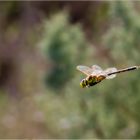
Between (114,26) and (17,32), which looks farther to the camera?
(17,32)

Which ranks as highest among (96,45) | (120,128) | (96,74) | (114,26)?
(96,45)

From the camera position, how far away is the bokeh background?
2553 millimetres

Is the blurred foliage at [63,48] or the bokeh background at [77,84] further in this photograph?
the blurred foliage at [63,48]

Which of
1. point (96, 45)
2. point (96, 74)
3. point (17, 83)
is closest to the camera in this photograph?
point (96, 74)

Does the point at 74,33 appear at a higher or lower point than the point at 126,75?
higher

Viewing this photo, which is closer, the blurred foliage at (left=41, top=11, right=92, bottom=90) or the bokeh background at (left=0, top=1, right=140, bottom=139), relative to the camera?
the bokeh background at (left=0, top=1, right=140, bottom=139)

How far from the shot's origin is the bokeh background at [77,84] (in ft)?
8.38

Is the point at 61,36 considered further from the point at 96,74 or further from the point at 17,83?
the point at 96,74

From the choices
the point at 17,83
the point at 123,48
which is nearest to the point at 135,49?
the point at 123,48

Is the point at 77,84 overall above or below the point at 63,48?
below

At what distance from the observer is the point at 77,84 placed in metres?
2.80

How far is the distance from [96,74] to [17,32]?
12.4 ft

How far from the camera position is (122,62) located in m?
2.67

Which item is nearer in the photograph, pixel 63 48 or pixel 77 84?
pixel 77 84
